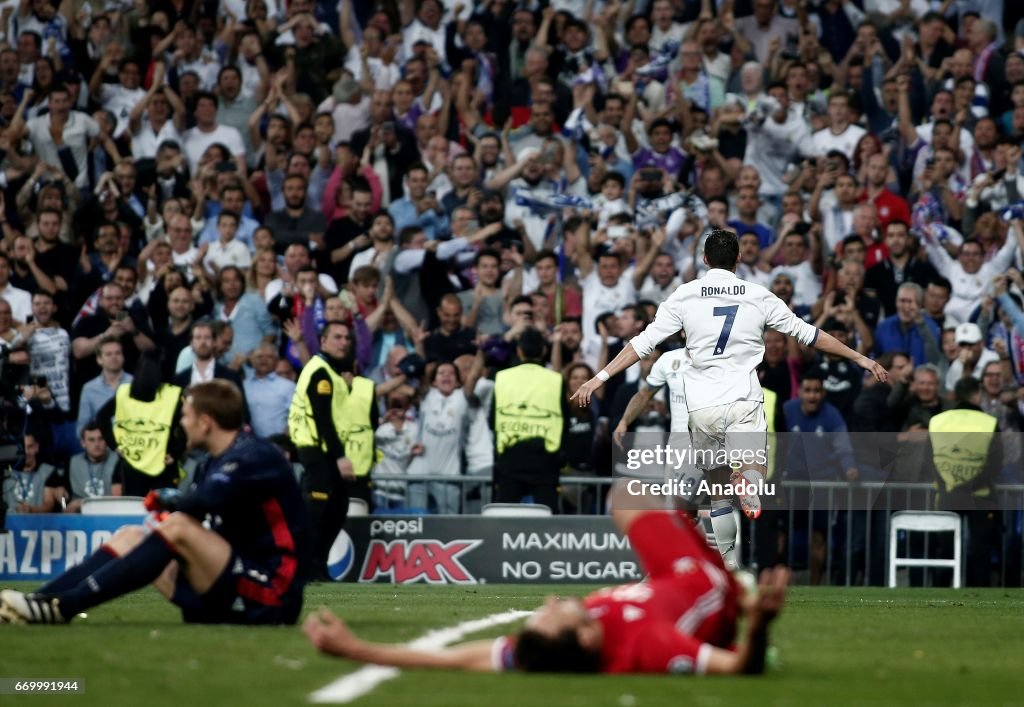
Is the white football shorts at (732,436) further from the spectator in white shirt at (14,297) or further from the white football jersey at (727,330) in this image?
the spectator in white shirt at (14,297)

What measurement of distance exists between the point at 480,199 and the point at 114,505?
5.61 meters

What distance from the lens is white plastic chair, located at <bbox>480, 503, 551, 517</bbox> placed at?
57.3ft

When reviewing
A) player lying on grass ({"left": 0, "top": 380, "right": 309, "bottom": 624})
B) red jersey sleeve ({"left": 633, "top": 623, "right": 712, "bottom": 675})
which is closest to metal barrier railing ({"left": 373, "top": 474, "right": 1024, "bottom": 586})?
player lying on grass ({"left": 0, "top": 380, "right": 309, "bottom": 624})

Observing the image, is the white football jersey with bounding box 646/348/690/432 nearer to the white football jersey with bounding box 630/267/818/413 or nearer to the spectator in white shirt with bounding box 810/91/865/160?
the white football jersey with bounding box 630/267/818/413

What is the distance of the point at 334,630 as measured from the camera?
6660 mm

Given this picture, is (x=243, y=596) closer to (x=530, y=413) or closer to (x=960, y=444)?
(x=530, y=413)

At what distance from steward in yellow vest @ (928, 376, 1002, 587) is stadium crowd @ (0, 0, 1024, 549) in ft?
0.95

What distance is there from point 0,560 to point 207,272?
4.18 m

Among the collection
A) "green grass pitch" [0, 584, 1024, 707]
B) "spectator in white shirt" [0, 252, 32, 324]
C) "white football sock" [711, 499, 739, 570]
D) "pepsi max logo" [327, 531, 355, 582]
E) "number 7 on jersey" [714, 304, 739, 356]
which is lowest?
"pepsi max logo" [327, 531, 355, 582]

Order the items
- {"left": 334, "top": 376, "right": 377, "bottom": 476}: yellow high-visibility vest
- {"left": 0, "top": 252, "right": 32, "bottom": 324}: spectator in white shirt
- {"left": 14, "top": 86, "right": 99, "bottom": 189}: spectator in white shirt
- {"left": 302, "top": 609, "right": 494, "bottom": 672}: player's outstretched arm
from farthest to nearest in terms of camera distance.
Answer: {"left": 14, "top": 86, "right": 99, "bottom": 189}: spectator in white shirt → {"left": 0, "top": 252, "right": 32, "bottom": 324}: spectator in white shirt → {"left": 334, "top": 376, "right": 377, "bottom": 476}: yellow high-visibility vest → {"left": 302, "top": 609, "right": 494, "bottom": 672}: player's outstretched arm

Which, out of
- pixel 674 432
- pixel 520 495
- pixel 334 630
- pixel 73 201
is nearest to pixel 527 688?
pixel 334 630

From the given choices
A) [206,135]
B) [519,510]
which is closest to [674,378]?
[519,510]

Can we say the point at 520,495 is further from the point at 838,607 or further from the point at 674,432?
the point at 838,607

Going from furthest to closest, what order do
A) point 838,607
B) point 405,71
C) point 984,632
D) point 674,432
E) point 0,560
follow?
point 405,71, point 0,560, point 674,432, point 838,607, point 984,632
